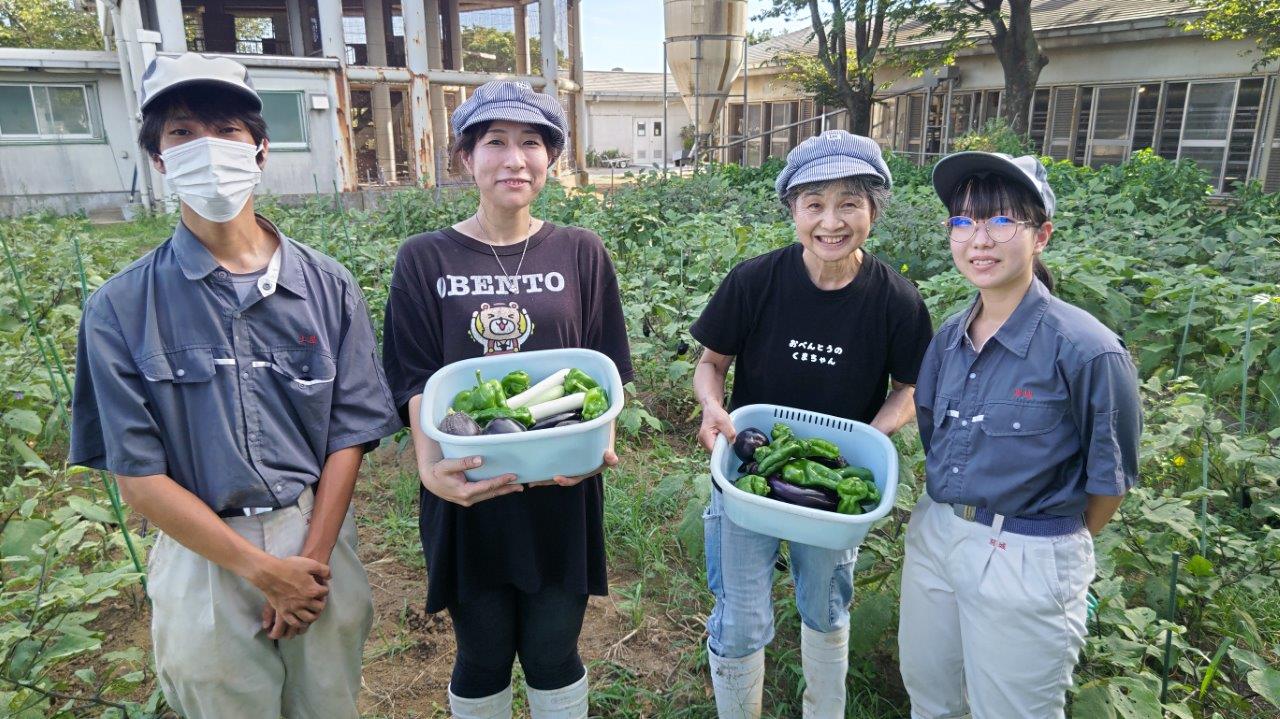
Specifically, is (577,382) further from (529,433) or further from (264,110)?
(264,110)

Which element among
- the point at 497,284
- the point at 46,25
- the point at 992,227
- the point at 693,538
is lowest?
the point at 693,538

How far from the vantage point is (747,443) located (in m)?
2.03

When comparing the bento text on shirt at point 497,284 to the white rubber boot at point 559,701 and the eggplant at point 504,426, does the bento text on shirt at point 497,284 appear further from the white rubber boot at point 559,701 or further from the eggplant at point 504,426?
the white rubber boot at point 559,701

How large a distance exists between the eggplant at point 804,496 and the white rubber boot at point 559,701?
78 centimetres

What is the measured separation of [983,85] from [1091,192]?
35.7 feet

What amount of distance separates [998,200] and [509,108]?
1152 millimetres

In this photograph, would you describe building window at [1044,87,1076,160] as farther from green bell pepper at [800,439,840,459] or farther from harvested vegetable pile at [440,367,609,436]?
harvested vegetable pile at [440,367,609,436]

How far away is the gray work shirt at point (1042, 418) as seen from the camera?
1.63 metres

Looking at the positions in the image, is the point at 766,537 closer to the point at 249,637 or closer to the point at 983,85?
the point at 249,637

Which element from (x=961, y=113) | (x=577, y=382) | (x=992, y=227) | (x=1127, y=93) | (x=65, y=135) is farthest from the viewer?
(x=961, y=113)

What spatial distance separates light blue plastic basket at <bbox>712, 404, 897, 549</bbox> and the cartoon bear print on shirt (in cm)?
58

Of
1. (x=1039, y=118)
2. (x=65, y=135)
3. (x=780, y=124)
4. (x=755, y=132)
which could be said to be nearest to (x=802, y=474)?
(x=1039, y=118)

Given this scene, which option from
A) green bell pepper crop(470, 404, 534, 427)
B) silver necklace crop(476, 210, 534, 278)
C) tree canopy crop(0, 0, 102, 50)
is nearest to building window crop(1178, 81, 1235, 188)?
silver necklace crop(476, 210, 534, 278)

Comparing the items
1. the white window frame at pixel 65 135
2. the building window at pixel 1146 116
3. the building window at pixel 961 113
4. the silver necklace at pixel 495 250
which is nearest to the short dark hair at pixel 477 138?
the silver necklace at pixel 495 250
